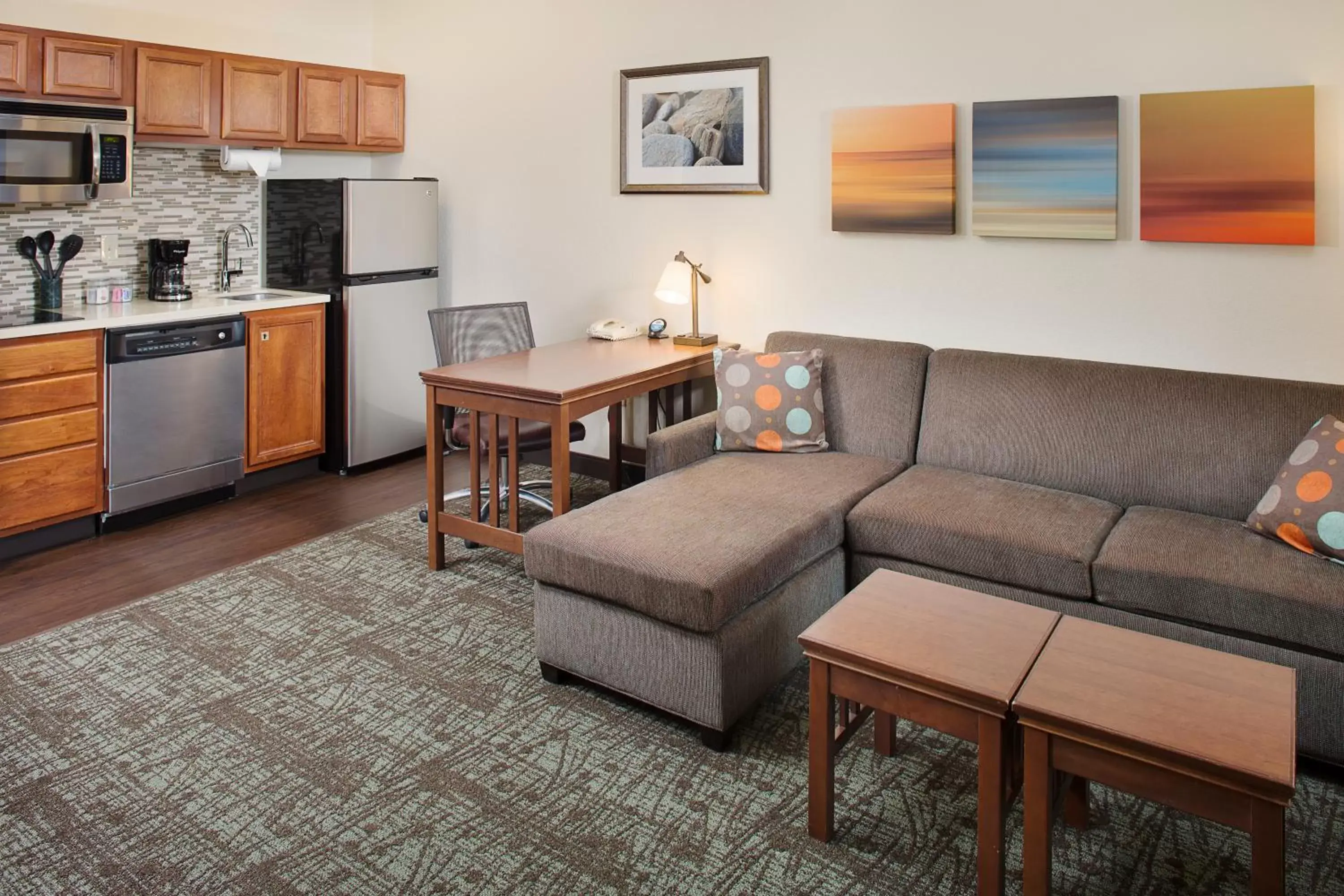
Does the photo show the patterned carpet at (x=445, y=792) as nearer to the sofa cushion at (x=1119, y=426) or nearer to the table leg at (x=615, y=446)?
the sofa cushion at (x=1119, y=426)

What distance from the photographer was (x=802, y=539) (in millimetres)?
2924

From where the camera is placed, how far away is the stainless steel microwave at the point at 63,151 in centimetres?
380

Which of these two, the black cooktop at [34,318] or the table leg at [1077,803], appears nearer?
the table leg at [1077,803]

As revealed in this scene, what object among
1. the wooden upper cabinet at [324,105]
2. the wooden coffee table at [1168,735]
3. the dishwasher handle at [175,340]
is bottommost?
the wooden coffee table at [1168,735]

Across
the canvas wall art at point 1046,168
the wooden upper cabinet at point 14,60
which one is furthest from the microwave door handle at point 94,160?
the canvas wall art at point 1046,168

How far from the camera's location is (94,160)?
13.3 ft

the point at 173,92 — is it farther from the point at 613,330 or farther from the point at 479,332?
the point at 613,330

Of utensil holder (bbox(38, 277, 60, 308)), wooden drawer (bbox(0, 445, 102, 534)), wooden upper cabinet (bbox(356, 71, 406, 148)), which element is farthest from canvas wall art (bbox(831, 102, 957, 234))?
utensil holder (bbox(38, 277, 60, 308))

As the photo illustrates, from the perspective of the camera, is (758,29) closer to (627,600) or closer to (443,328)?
(443,328)

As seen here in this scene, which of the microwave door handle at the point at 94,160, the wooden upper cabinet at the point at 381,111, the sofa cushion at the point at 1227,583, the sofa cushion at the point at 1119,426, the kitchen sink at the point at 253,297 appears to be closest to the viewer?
the sofa cushion at the point at 1227,583

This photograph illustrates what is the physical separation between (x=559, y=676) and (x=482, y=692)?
8.7 inches

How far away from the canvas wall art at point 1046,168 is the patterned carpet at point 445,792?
1.88 metres

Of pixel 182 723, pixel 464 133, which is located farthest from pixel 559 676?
pixel 464 133

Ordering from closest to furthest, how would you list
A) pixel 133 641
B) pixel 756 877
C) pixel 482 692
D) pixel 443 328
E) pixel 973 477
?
pixel 756 877, pixel 482 692, pixel 133 641, pixel 973 477, pixel 443 328
